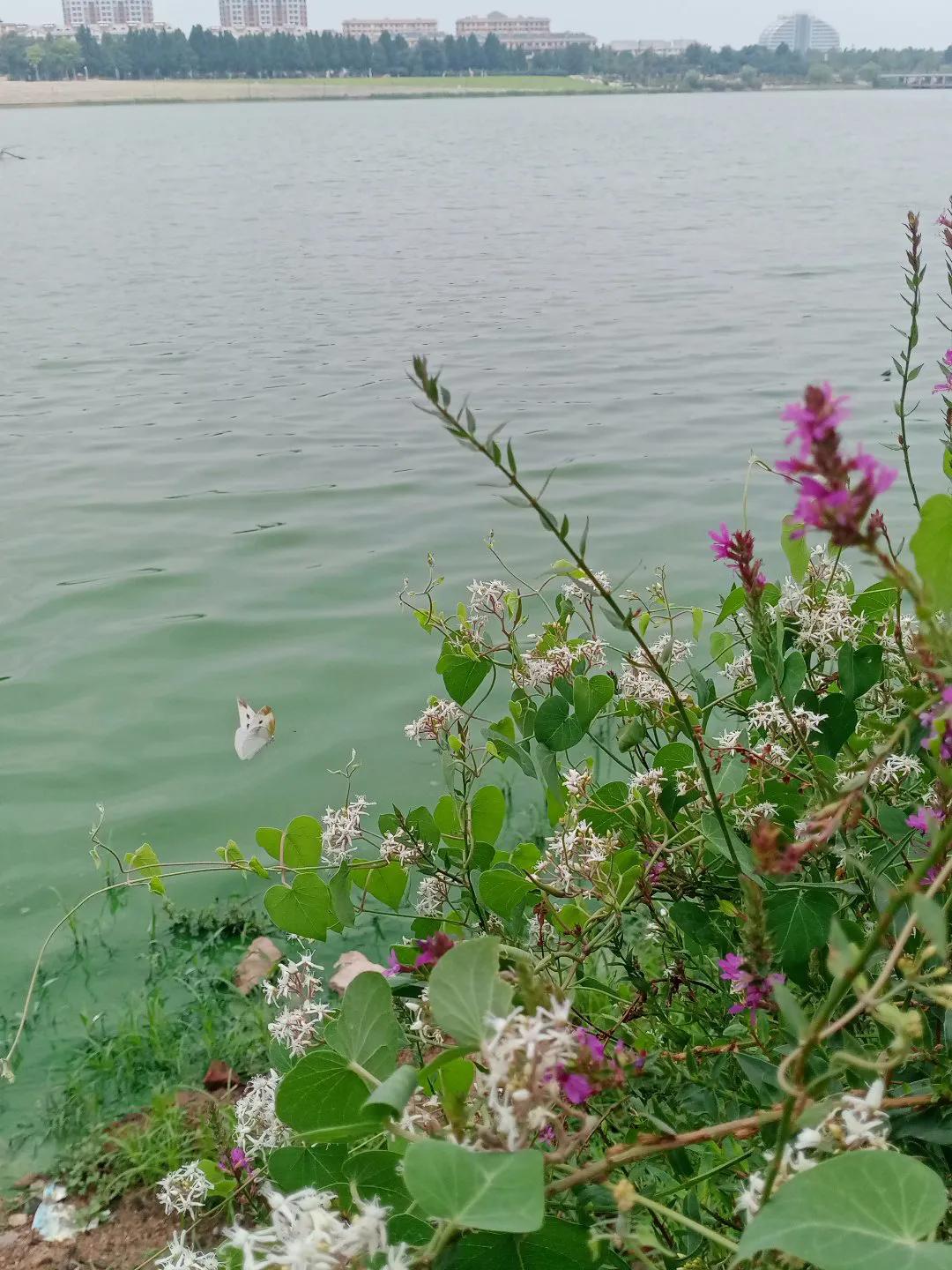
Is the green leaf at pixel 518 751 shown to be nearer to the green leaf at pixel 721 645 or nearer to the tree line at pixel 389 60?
the green leaf at pixel 721 645

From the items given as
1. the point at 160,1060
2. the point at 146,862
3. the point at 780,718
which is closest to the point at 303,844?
the point at 146,862

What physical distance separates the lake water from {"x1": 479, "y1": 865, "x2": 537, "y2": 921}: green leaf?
6.92ft

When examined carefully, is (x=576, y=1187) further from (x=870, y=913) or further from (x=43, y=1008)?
(x=43, y=1008)

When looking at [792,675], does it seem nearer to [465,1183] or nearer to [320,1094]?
[320,1094]

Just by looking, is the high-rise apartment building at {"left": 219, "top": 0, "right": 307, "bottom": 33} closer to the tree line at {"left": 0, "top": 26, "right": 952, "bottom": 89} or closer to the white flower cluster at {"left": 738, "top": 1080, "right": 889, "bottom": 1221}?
the tree line at {"left": 0, "top": 26, "right": 952, "bottom": 89}

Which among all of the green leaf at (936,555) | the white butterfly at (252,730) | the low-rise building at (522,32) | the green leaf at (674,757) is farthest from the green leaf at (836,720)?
the low-rise building at (522,32)

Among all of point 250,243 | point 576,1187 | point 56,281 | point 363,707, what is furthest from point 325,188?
point 576,1187

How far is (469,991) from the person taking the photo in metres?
0.83

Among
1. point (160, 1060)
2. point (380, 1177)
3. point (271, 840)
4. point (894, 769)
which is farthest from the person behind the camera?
point (160, 1060)

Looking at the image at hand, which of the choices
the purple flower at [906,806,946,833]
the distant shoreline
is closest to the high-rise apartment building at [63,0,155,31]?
the distant shoreline

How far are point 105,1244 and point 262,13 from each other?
208145 millimetres

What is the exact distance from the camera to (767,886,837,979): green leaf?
1410 millimetres

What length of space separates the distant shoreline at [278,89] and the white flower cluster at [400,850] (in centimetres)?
9695

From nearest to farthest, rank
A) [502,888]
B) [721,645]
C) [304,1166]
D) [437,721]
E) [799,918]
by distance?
1. [304,1166]
2. [799,918]
3. [502,888]
4. [437,721]
5. [721,645]
